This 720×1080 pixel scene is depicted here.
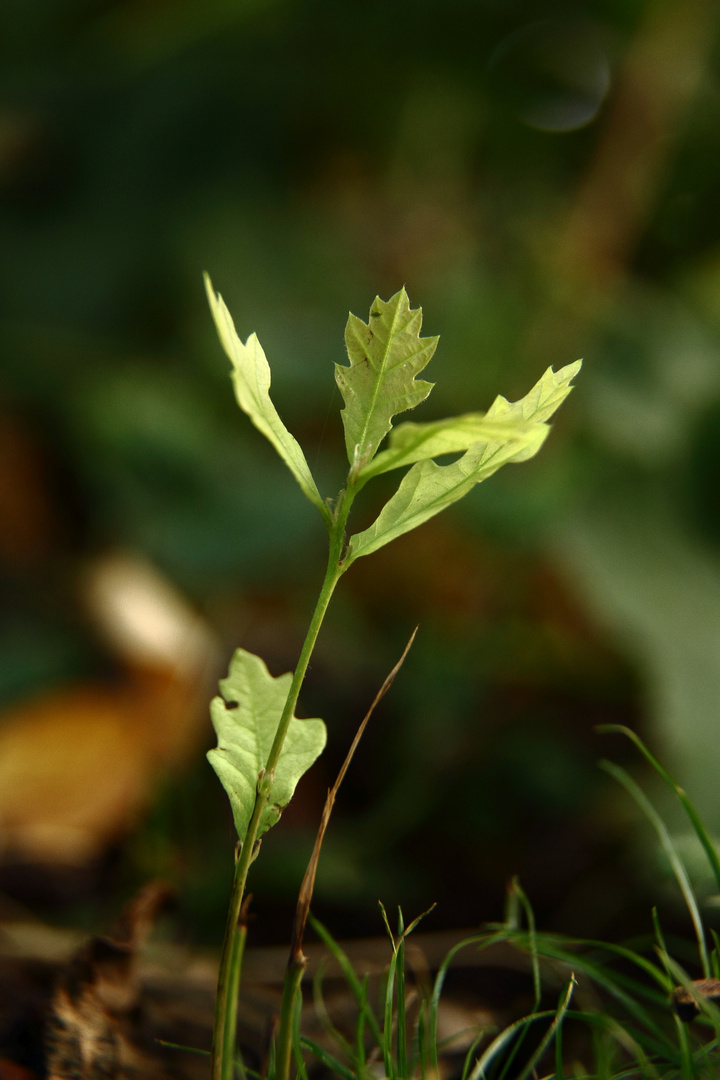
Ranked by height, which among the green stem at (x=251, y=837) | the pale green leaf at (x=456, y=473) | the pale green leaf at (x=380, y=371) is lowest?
the green stem at (x=251, y=837)

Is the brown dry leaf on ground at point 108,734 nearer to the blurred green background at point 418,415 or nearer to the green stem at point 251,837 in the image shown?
the blurred green background at point 418,415

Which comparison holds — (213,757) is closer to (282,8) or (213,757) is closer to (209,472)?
(209,472)

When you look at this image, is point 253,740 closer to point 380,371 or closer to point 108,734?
point 380,371

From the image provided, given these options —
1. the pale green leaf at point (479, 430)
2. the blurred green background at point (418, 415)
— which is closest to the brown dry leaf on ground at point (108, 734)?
the blurred green background at point (418, 415)

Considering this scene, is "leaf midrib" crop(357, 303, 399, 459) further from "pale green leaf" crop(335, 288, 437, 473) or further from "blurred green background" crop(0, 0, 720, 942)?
"blurred green background" crop(0, 0, 720, 942)

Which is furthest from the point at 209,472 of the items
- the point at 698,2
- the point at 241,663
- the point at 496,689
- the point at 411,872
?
the point at 698,2
